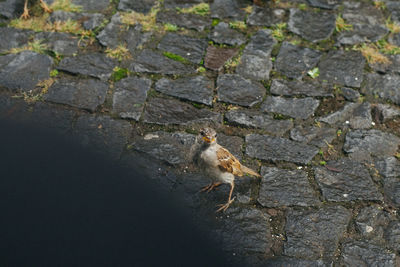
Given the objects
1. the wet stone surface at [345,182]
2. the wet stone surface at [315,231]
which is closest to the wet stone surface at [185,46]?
the wet stone surface at [345,182]

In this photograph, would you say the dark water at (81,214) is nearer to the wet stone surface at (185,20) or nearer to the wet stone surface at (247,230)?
the wet stone surface at (247,230)

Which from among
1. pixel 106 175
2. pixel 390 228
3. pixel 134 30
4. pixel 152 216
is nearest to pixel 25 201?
pixel 106 175

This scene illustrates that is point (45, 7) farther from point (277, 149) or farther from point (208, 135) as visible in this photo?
point (277, 149)

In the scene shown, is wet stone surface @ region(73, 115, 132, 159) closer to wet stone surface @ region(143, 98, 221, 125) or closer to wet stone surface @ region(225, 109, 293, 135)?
wet stone surface @ region(143, 98, 221, 125)

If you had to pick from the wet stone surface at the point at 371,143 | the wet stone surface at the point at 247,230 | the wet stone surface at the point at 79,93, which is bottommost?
the wet stone surface at the point at 247,230

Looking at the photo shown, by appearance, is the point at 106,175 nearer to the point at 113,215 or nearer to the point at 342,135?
the point at 113,215

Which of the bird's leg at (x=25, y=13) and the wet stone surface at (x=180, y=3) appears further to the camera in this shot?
the wet stone surface at (x=180, y=3)
